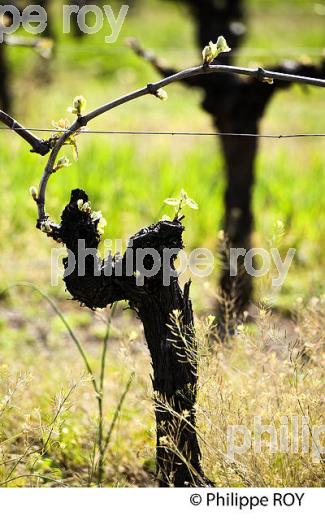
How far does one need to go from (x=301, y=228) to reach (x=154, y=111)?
624cm

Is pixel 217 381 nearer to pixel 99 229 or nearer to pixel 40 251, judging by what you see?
pixel 99 229

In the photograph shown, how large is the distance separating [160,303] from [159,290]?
0.14 ft

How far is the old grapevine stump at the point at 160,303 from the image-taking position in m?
2.22

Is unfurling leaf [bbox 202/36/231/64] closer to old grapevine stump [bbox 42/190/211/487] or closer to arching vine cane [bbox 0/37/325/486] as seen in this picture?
arching vine cane [bbox 0/37/325/486]

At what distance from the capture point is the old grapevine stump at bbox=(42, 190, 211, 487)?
2.22 metres

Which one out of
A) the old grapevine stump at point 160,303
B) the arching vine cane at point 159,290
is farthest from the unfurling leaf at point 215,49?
the old grapevine stump at point 160,303

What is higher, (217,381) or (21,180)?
(21,180)

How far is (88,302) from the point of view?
228 cm

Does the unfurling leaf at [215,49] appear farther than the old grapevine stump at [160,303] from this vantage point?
No

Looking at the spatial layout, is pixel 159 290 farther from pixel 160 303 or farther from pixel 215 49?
pixel 215 49

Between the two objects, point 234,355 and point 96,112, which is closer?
point 96,112

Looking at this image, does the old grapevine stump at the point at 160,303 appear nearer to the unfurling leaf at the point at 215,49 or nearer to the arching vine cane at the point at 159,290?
the arching vine cane at the point at 159,290
